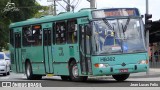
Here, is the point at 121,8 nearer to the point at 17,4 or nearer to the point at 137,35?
the point at 137,35

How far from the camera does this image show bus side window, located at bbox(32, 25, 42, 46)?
2687 centimetres

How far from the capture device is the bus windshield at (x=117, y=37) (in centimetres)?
2189

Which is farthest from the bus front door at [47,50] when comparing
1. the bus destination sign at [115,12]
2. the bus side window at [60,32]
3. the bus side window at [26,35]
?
the bus destination sign at [115,12]

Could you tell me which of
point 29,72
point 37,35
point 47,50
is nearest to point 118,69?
point 47,50

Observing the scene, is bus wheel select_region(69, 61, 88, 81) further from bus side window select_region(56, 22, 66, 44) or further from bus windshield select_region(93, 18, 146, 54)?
bus windshield select_region(93, 18, 146, 54)

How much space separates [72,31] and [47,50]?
2971 mm

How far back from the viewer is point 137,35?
877 inches

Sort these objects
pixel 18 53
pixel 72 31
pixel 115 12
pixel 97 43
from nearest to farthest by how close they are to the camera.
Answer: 1. pixel 97 43
2. pixel 115 12
3. pixel 72 31
4. pixel 18 53

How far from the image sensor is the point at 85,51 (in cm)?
2258

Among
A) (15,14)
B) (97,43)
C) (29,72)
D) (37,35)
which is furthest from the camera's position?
(15,14)

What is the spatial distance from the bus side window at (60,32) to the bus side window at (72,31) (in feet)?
1.32

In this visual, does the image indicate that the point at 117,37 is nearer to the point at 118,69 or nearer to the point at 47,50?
the point at 118,69

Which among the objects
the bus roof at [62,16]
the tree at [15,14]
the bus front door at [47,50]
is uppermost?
the tree at [15,14]

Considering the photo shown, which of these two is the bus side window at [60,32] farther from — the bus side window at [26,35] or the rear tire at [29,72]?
the rear tire at [29,72]
